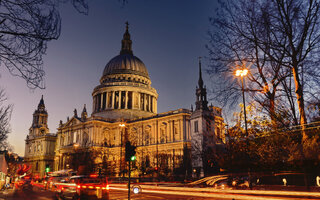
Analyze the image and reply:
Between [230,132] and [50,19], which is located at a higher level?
[50,19]

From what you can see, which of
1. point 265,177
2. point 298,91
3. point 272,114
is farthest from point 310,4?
point 265,177

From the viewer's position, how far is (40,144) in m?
119

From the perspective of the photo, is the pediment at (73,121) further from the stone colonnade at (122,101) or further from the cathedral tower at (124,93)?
the stone colonnade at (122,101)

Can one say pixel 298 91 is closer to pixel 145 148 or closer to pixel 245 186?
pixel 245 186

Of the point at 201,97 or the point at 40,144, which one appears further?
the point at 40,144

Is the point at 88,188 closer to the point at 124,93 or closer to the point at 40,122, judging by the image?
the point at 124,93

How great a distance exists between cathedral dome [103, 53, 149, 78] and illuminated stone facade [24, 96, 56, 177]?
40206 mm

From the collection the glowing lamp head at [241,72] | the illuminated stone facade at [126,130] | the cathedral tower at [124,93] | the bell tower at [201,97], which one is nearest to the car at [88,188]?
the glowing lamp head at [241,72]

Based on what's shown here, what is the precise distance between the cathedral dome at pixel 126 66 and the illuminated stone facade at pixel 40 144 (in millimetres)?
40206

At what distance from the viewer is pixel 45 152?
11444cm

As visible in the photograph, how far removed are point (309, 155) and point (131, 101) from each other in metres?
85.9

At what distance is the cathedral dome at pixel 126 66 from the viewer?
107312 mm

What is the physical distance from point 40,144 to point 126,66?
53.4m

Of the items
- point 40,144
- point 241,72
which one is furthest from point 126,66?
point 241,72
